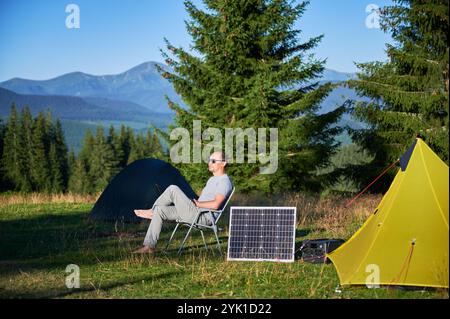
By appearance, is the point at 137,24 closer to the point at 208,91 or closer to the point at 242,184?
the point at 208,91

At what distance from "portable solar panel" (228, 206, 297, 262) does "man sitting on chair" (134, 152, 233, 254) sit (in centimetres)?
43

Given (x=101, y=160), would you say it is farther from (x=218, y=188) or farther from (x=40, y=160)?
(x=218, y=188)

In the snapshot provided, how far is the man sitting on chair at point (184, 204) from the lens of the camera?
7488mm

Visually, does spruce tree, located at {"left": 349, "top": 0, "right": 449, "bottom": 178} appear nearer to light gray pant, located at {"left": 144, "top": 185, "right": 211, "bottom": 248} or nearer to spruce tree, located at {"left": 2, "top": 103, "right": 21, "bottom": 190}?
light gray pant, located at {"left": 144, "top": 185, "right": 211, "bottom": 248}

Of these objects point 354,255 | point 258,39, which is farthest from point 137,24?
point 354,255

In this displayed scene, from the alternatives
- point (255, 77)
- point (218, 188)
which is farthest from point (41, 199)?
point (255, 77)

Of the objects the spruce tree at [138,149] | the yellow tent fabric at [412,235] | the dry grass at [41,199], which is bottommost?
the dry grass at [41,199]

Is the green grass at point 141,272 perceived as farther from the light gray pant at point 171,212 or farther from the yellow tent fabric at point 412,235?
the light gray pant at point 171,212

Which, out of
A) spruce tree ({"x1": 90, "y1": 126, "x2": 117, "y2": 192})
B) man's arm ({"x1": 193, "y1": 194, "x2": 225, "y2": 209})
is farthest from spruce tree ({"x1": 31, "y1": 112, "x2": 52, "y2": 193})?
man's arm ({"x1": 193, "y1": 194, "x2": 225, "y2": 209})

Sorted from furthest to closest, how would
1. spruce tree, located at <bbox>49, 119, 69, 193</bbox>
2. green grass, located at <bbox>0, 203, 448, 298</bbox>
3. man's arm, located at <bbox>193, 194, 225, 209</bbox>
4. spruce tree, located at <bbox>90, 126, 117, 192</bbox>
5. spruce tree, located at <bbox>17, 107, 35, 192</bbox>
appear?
spruce tree, located at <bbox>90, 126, 117, 192</bbox> < spruce tree, located at <bbox>49, 119, 69, 193</bbox> < spruce tree, located at <bbox>17, 107, 35, 192</bbox> < man's arm, located at <bbox>193, 194, 225, 209</bbox> < green grass, located at <bbox>0, 203, 448, 298</bbox>

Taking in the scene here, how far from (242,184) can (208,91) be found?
3440 mm

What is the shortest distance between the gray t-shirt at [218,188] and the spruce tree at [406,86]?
1068 cm

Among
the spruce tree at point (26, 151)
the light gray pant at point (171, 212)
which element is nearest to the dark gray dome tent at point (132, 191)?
the light gray pant at point (171, 212)

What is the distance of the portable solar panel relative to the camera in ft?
22.9
